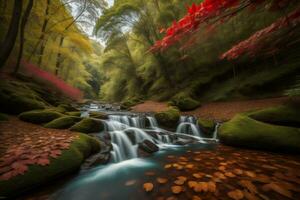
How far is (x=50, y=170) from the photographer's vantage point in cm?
265

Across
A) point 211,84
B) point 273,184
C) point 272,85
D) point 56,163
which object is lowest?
point 273,184

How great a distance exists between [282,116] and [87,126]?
6.14m

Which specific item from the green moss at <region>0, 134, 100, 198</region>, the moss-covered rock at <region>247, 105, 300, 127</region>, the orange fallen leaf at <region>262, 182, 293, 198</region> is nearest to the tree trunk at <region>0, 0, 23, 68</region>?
the green moss at <region>0, 134, 100, 198</region>

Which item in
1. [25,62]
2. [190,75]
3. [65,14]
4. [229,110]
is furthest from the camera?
[190,75]

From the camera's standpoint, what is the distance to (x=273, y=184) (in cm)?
248

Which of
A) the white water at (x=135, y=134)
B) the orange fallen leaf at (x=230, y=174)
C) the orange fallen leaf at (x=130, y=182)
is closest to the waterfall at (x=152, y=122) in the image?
the white water at (x=135, y=134)

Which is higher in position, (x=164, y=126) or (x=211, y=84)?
(x=211, y=84)

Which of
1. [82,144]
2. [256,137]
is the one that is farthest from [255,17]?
[82,144]

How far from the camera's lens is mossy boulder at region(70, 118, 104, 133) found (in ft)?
16.3

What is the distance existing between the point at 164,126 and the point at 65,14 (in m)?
11.3

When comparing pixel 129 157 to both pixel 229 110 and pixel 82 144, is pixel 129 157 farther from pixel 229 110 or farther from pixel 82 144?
pixel 229 110

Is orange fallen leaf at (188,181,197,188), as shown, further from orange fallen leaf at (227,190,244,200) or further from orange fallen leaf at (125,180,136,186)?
orange fallen leaf at (125,180,136,186)

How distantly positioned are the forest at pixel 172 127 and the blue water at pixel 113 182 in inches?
0.8

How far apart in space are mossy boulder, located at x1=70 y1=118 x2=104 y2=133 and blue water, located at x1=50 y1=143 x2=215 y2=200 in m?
1.87
